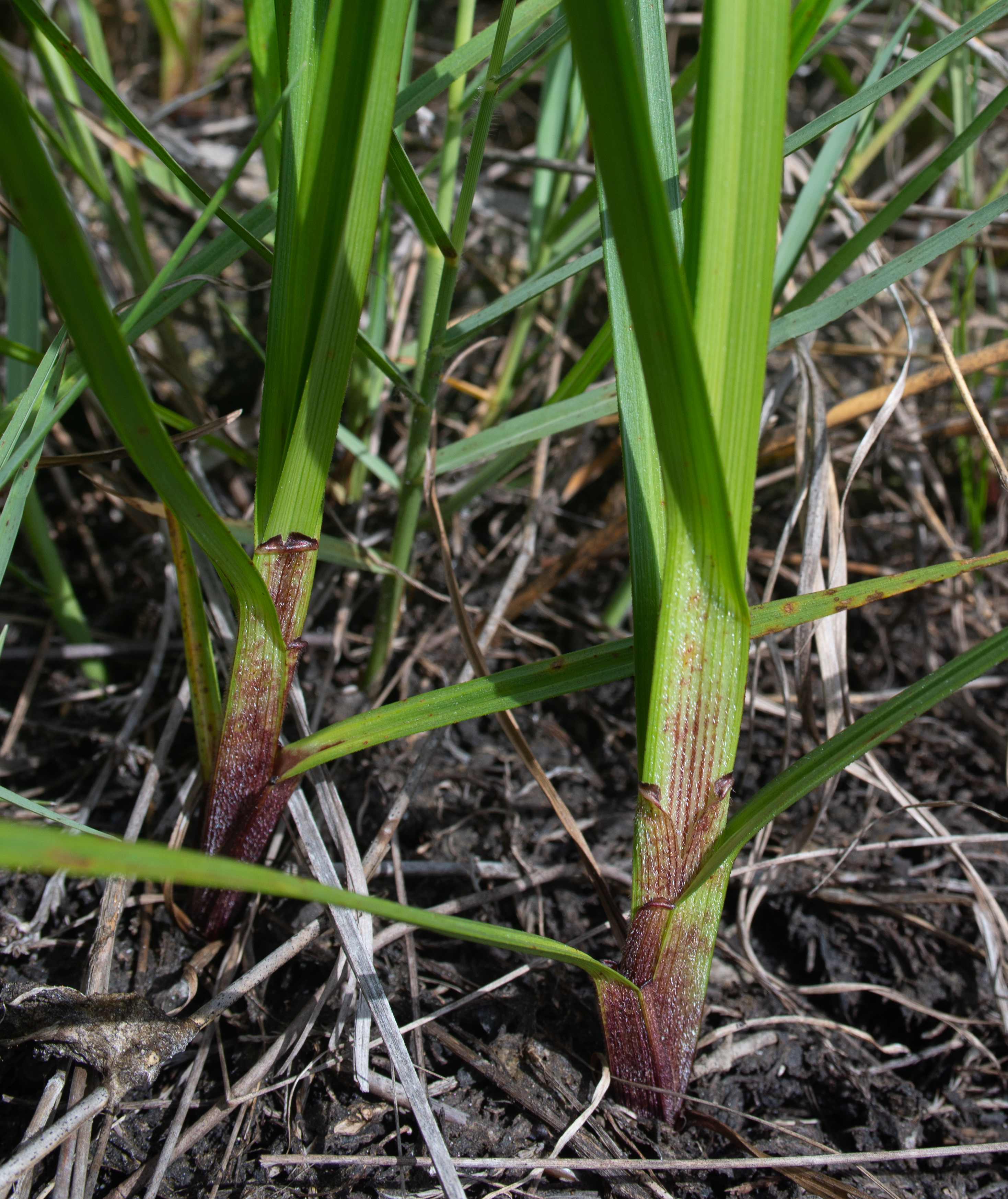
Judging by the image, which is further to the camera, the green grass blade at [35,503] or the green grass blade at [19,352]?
the green grass blade at [35,503]

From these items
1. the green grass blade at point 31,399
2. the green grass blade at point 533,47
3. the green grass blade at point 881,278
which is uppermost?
the green grass blade at point 533,47

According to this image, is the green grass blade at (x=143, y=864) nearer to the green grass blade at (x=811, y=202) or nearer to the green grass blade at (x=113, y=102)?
the green grass blade at (x=113, y=102)

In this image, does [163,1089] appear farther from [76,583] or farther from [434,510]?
[76,583]

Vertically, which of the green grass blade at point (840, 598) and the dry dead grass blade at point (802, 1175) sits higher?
the green grass blade at point (840, 598)

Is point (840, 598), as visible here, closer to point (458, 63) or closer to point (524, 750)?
point (524, 750)

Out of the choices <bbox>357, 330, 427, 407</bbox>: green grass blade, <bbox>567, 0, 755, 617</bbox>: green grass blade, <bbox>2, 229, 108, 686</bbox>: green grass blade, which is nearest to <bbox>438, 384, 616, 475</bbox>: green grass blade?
<bbox>357, 330, 427, 407</bbox>: green grass blade

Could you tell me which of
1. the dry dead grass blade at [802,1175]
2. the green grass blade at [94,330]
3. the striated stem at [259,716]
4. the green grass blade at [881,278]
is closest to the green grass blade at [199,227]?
the green grass blade at [94,330]

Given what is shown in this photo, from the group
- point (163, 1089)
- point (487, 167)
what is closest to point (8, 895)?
point (163, 1089)

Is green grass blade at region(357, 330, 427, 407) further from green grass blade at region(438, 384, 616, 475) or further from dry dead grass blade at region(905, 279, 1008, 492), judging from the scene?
dry dead grass blade at region(905, 279, 1008, 492)
